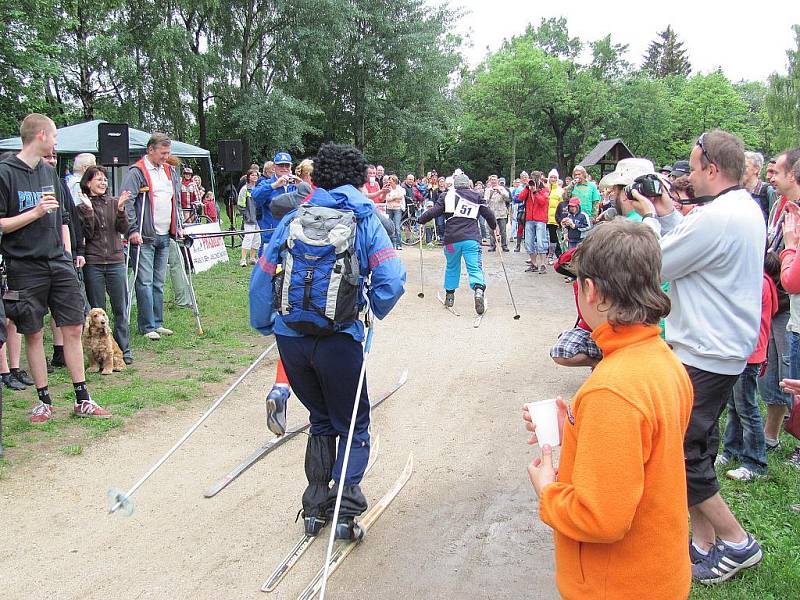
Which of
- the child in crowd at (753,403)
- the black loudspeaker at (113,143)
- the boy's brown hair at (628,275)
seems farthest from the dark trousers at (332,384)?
the black loudspeaker at (113,143)

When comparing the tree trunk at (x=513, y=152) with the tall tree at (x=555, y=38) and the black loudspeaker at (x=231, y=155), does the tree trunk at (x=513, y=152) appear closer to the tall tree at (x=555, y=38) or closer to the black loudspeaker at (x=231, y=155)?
the tall tree at (x=555, y=38)

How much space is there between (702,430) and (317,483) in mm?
1969

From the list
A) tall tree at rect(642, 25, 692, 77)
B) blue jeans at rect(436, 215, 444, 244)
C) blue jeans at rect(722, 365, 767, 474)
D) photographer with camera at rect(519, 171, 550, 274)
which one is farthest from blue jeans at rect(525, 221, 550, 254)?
tall tree at rect(642, 25, 692, 77)

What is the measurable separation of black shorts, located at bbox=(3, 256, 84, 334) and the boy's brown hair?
15.1ft

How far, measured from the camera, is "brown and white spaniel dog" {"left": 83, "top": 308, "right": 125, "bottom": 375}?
6.72 m

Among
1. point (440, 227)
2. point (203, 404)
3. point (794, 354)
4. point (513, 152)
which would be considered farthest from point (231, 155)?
point (513, 152)

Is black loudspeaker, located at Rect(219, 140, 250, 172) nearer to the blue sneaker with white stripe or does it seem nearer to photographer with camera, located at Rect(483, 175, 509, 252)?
photographer with camera, located at Rect(483, 175, 509, 252)

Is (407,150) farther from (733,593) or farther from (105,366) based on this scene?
(733,593)

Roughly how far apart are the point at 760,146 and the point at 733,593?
6534 cm

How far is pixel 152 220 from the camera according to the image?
8000 mm

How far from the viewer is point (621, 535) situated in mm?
1709

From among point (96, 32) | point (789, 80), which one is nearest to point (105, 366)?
point (96, 32)

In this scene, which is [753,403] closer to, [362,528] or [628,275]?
[362,528]

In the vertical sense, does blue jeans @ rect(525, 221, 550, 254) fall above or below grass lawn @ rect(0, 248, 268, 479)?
above
